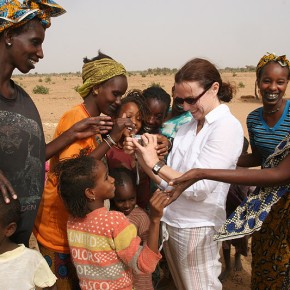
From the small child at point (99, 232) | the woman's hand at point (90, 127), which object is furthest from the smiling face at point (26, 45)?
the small child at point (99, 232)

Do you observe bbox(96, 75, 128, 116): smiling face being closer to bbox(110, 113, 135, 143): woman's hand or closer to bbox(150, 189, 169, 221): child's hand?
bbox(110, 113, 135, 143): woman's hand

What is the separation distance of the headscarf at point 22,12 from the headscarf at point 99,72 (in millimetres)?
682

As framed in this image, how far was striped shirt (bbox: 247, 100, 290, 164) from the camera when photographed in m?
3.26

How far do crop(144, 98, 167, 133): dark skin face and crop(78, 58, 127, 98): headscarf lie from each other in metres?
0.69

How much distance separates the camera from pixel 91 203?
2.52 meters

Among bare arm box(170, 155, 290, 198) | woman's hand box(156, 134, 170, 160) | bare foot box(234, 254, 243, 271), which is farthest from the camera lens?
bare foot box(234, 254, 243, 271)

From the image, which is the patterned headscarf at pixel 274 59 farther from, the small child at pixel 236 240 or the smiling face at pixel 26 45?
the smiling face at pixel 26 45

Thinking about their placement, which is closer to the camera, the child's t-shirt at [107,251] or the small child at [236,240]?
the child's t-shirt at [107,251]

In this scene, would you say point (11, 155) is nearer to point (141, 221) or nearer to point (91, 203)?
point (91, 203)

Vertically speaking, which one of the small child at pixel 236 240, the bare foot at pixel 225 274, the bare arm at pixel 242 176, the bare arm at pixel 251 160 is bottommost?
the bare foot at pixel 225 274

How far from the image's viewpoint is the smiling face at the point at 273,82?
3274mm

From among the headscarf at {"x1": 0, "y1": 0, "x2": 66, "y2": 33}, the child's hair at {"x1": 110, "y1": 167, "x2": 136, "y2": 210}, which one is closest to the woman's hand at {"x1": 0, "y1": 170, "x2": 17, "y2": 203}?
the headscarf at {"x1": 0, "y1": 0, "x2": 66, "y2": 33}

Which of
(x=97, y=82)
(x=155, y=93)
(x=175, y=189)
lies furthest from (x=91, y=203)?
(x=155, y=93)

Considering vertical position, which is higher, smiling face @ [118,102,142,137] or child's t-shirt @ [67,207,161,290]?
smiling face @ [118,102,142,137]
